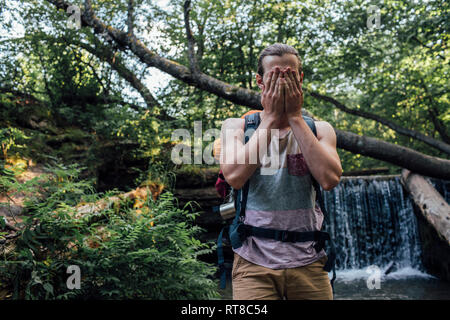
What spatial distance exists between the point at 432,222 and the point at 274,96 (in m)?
7.14

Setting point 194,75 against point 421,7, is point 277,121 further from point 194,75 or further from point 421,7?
point 421,7

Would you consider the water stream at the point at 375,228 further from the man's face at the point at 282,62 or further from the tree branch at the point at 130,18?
the tree branch at the point at 130,18

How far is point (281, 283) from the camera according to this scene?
1645 mm

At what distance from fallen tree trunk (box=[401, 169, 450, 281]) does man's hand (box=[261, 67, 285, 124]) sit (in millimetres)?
6518

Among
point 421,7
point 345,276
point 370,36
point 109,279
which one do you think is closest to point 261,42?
point 370,36

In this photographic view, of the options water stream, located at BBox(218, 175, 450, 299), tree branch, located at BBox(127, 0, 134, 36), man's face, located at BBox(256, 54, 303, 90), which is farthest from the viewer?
water stream, located at BBox(218, 175, 450, 299)

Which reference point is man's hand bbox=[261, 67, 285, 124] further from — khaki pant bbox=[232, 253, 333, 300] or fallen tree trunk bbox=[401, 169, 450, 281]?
fallen tree trunk bbox=[401, 169, 450, 281]

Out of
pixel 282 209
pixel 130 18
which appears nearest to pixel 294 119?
pixel 282 209

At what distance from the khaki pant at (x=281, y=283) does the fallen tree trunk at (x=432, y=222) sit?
6210 mm

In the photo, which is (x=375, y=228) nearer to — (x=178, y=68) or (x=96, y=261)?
(x=178, y=68)

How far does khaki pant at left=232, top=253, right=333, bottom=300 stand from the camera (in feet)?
5.35

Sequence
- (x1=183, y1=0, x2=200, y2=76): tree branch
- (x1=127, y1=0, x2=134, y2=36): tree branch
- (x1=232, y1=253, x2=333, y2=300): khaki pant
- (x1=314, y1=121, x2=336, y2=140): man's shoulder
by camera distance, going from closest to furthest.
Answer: (x1=232, y1=253, x2=333, y2=300): khaki pant → (x1=314, y1=121, x2=336, y2=140): man's shoulder → (x1=183, y1=0, x2=200, y2=76): tree branch → (x1=127, y1=0, x2=134, y2=36): tree branch

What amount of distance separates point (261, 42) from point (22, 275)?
10.6m

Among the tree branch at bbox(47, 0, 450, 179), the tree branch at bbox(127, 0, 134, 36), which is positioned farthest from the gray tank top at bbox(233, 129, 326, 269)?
the tree branch at bbox(127, 0, 134, 36)
